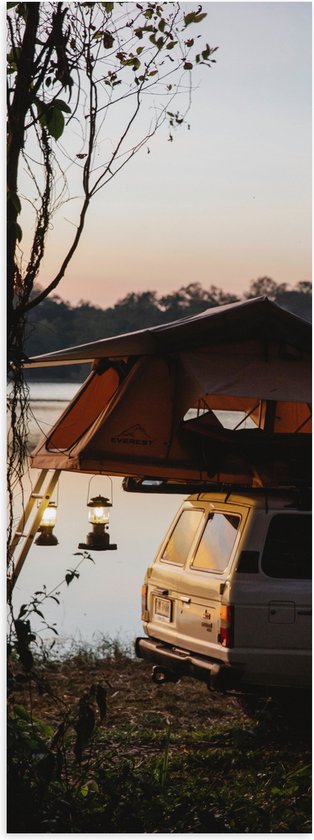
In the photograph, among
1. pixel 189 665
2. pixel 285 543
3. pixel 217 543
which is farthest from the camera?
pixel 217 543

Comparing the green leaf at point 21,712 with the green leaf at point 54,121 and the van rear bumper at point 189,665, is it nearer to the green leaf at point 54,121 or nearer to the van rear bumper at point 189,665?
the green leaf at point 54,121

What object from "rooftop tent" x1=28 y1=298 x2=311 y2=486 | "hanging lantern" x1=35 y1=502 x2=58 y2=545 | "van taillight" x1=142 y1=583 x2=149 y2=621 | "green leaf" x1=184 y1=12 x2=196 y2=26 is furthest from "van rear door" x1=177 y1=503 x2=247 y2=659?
"green leaf" x1=184 y1=12 x2=196 y2=26

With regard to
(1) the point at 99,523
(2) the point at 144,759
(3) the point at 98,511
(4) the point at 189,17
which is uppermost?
(4) the point at 189,17

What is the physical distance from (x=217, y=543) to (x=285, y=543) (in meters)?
0.65

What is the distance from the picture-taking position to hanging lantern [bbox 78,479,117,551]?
10.8 metres

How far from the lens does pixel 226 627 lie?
929 centimetres

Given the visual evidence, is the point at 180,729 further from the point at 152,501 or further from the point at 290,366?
the point at 152,501

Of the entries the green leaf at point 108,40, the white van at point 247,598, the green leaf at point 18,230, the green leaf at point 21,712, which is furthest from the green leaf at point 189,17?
the white van at point 247,598

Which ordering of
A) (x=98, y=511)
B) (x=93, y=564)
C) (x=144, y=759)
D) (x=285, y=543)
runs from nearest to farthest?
(x=144, y=759), (x=285, y=543), (x=98, y=511), (x=93, y=564)

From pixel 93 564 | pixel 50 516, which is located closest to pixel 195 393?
pixel 50 516

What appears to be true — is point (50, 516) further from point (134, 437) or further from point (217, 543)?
point (217, 543)

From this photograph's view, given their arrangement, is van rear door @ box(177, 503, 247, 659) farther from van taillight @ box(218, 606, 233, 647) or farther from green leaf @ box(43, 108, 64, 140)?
green leaf @ box(43, 108, 64, 140)

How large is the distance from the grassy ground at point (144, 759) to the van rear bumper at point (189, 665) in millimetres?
510

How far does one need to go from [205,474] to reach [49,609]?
9.17 m
